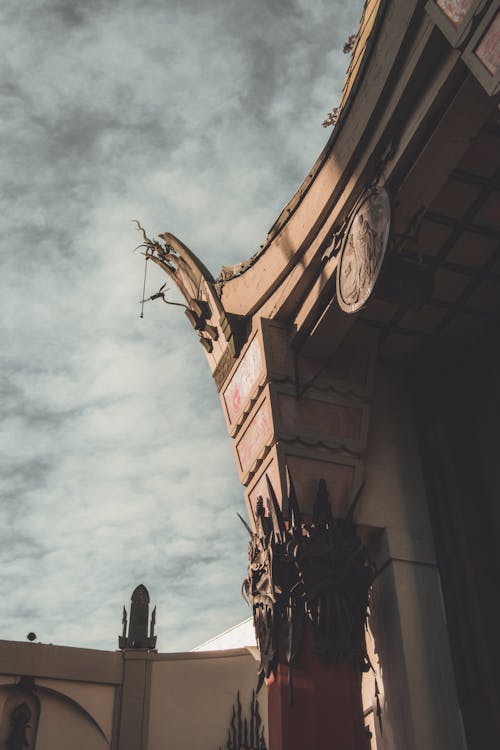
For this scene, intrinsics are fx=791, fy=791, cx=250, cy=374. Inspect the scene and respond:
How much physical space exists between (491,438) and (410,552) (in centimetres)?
148

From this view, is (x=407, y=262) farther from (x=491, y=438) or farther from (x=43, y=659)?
(x=43, y=659)

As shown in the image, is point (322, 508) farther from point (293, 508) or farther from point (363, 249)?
point (363, 249)

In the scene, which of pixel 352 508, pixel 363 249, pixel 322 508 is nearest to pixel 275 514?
pixel 322 508

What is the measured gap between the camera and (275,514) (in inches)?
318

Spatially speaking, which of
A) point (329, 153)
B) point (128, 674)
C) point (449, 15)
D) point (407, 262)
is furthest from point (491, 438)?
point (128, 674)

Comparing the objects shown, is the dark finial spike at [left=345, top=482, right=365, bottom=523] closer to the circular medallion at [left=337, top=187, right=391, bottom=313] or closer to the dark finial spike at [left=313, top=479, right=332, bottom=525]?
the dark finial spike at [left=313, top=479, right=332, bottom=525]

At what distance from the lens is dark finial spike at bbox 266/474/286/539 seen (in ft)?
26.1

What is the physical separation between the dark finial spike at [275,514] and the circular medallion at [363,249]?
84.0 inches

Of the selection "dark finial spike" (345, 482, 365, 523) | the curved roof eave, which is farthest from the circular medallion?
"dark finial spike" (345, 482, 365, 523)

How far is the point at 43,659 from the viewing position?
1234 cm

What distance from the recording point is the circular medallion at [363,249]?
684 cm

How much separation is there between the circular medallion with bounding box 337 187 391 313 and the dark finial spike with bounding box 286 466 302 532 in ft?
6.40

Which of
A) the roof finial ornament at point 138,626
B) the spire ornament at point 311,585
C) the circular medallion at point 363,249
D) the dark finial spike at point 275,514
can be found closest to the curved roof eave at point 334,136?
the circular medallion at point 363,249

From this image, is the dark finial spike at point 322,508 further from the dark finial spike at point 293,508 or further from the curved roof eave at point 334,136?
the curved roof eave at point 334,136
